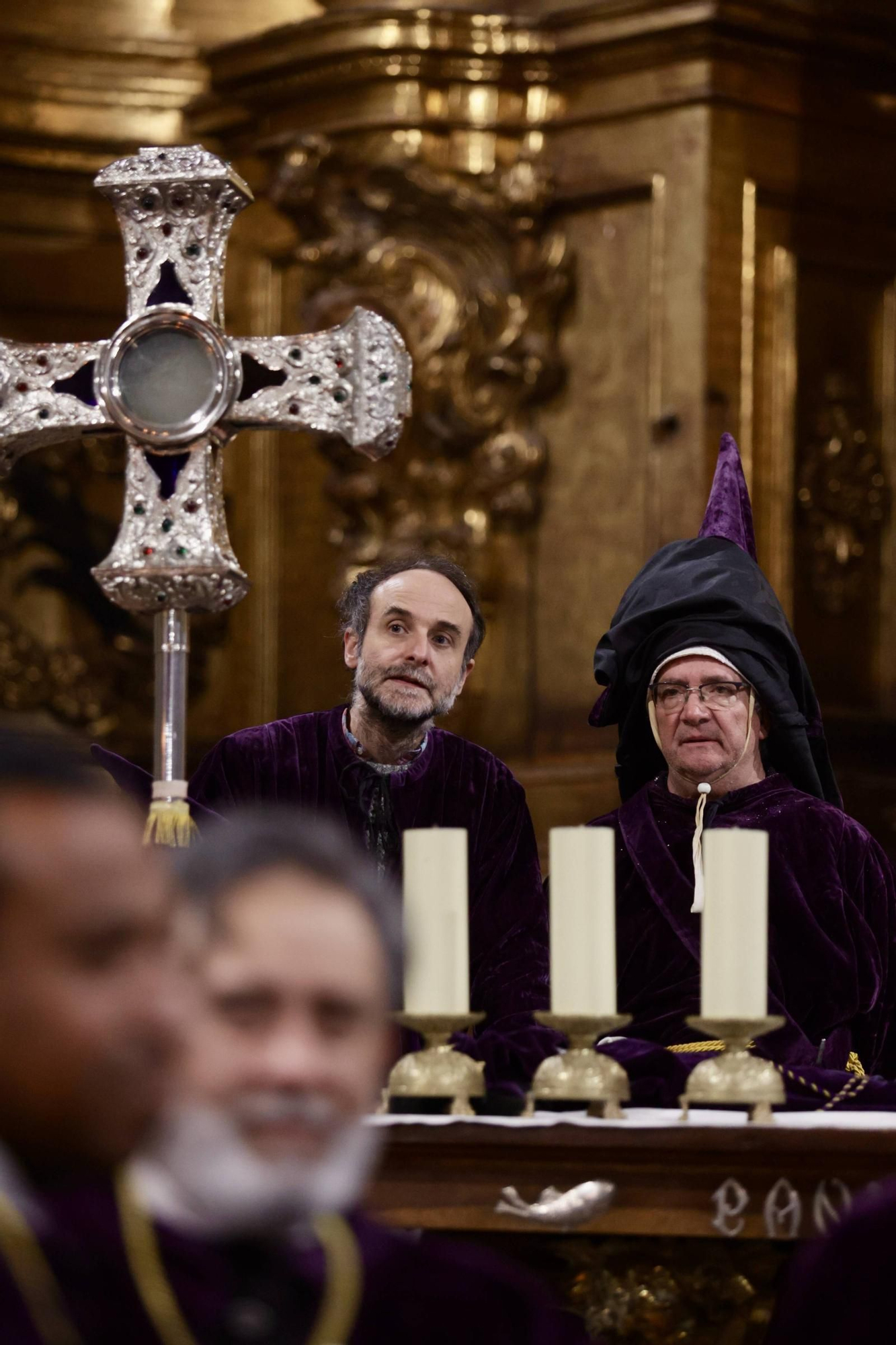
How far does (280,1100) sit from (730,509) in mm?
3504

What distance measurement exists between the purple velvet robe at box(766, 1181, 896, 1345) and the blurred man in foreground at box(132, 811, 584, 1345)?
1.23 ft

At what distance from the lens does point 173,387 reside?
384 cm

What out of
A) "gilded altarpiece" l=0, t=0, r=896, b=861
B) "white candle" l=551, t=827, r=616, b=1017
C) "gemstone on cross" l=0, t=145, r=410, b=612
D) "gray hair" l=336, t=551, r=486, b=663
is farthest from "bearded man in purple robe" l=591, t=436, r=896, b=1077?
"gilded altarpiece" l=0, t=0, r=896, b=861

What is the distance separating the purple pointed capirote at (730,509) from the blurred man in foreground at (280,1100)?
3363mm

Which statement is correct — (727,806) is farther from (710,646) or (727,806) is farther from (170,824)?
(170,824)

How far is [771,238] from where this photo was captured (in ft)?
22.5

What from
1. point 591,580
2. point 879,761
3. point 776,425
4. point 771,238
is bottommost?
point 879,761

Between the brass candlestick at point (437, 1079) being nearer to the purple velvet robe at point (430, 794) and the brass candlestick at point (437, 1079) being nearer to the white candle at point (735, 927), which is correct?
the white candle at point (735, 927)

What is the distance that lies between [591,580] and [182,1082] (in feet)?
17.8

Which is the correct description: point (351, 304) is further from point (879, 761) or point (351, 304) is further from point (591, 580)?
point (879, 761)

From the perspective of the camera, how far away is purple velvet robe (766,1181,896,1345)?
72.9 inches

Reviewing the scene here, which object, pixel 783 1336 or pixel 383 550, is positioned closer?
pixel 783 1336

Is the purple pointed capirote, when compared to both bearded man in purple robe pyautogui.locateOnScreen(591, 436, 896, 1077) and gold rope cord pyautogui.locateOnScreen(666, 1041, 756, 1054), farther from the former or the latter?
gold rope cord pyautogui.locateOnScreen(666, 1041, 756, 1054)

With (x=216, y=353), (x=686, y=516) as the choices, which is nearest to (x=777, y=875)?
(x=216, y=353)
